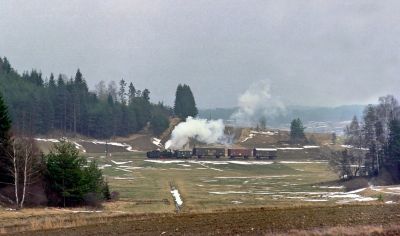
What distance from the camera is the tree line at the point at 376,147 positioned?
91062mm

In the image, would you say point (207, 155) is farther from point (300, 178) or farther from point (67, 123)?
point (67, 123)

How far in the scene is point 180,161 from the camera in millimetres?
128375

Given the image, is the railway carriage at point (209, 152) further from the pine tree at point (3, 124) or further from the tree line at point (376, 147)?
the pine tree at point (3, 124)

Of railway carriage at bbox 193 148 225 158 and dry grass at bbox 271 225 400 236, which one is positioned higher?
railway carriage at bbox 193 148 225 158

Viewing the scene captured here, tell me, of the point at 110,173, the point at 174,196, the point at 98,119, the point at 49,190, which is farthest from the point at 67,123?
the point at 49,190

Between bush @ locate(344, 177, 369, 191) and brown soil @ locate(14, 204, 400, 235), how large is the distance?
2149 inches

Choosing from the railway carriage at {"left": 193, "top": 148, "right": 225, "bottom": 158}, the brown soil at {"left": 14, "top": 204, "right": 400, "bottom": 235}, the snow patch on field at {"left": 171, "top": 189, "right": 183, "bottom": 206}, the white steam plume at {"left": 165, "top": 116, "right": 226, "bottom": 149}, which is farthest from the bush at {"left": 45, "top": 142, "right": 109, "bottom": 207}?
the white steam plume at {"left": 165, "top": 116, "right": 226, "bottom": 149}

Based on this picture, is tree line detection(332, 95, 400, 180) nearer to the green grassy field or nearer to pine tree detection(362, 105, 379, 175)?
pine tree detection(362, 105, 379, 175)

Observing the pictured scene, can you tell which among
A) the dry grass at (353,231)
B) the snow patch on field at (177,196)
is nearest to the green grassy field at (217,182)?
the snow patch on field at (177,196)

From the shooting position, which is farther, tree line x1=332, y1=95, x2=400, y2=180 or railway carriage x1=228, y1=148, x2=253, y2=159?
railway carriage x1=228, y1=148, x2=253, y2=159

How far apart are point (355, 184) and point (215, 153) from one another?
61898 millimetres

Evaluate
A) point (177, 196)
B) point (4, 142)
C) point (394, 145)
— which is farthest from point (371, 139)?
point (4, 142)

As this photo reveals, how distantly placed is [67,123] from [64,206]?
133 m

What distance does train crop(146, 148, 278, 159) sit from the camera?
133625 mm
